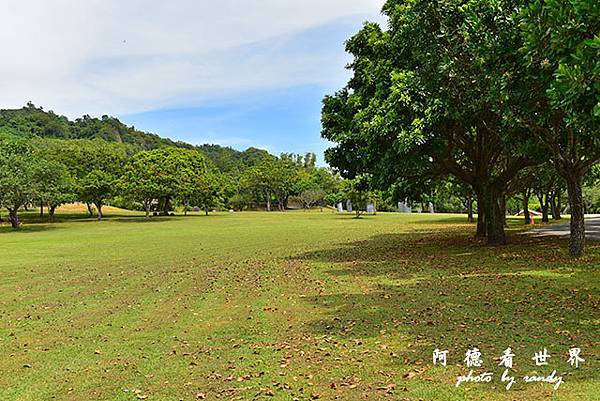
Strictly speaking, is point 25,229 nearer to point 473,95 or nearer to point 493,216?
point 493,216

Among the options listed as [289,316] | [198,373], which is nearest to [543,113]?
[289,316]

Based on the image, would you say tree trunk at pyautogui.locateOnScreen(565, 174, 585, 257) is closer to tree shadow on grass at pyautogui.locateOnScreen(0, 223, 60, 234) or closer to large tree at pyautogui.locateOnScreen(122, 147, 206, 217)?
tree shadow on grass at pyautogui.locateOnScreen(0, 223, 60, 234)

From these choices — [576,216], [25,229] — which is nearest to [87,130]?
[25,229]

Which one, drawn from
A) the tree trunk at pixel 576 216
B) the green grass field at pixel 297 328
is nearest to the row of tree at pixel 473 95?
the tree trunk at pixel 576 216

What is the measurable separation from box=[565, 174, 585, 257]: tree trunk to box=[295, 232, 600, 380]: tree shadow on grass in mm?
558

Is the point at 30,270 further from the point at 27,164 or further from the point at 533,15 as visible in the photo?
the point at 27,164

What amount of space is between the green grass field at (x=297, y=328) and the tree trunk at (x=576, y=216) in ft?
2.13

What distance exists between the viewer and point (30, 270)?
18.0m

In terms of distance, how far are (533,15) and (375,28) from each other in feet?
45.9

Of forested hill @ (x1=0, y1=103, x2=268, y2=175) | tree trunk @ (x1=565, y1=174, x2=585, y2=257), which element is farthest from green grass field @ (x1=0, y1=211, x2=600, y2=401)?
forested hill @ (x1=0, y1=103, x2=268, y2=175)

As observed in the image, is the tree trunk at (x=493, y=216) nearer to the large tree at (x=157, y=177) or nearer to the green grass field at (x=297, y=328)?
the green grass field at (x=297, y=328)

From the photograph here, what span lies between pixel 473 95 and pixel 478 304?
7927mm

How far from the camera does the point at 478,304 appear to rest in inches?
396

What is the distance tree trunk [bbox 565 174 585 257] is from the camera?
52.1 feet
